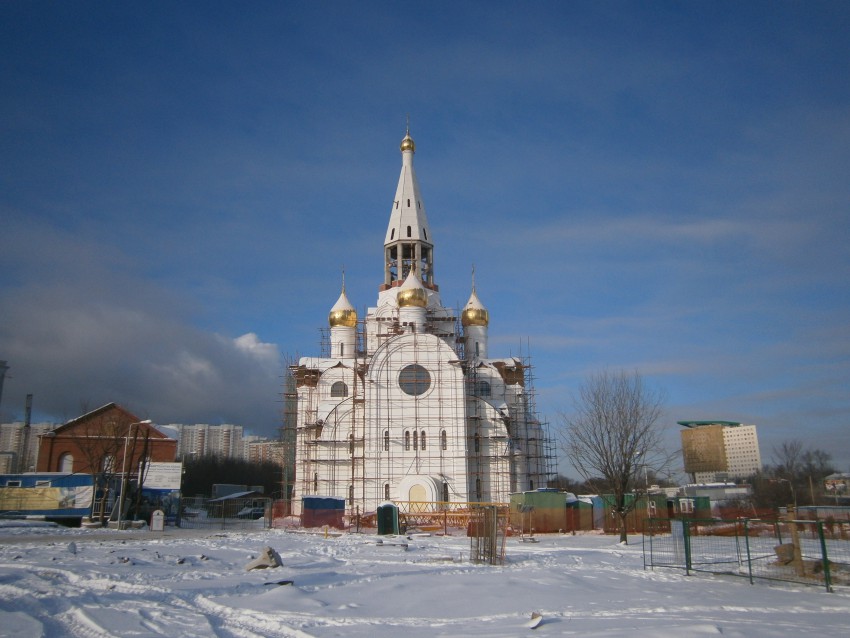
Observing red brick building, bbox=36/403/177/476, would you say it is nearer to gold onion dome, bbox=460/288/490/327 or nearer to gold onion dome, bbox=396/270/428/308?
gold onion dome, bbox=396/270/428/308

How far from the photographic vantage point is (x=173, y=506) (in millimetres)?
40906

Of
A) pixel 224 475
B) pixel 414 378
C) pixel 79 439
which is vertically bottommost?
pixel 224 475

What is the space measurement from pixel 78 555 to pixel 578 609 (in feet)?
42.6

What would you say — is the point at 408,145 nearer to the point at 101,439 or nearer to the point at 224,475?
the point at 101,439

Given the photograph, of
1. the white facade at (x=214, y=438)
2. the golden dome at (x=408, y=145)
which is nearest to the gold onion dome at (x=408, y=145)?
the golden dome at (x=408, y=145)

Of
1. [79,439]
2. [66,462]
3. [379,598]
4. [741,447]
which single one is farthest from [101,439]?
[741,447]

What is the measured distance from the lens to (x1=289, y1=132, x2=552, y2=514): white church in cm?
3831

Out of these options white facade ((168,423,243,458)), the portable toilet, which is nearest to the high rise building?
the portable toilet

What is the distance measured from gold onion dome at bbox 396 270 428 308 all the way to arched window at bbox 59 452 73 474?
23939mm

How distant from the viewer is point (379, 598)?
38.2 ft

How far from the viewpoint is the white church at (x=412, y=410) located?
38.3 metres

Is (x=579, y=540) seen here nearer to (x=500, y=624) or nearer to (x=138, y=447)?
(x=500, y=624)

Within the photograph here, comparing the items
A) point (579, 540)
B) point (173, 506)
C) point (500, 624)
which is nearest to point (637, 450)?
point (579, 540)

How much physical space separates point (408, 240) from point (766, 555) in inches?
1298
